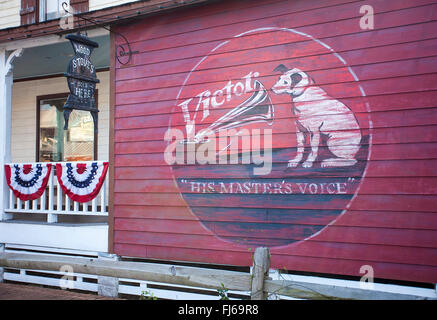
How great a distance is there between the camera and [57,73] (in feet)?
31.6

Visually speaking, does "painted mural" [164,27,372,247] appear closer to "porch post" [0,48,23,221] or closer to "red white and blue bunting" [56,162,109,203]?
"red white and blue bunting" [56,162,109,203]

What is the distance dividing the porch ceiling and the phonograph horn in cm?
292

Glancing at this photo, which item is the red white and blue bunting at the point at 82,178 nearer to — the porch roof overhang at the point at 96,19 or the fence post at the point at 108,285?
the fence post at the point at 108,285

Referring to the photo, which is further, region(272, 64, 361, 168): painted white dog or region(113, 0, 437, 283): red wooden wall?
region(272, 64, 361, 168): painted white dog

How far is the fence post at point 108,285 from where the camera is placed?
6348mm

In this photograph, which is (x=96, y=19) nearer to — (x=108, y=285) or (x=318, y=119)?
(x=318, y=119)

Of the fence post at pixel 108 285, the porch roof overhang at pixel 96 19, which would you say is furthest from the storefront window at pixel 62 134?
the fence post at pixel 108 285

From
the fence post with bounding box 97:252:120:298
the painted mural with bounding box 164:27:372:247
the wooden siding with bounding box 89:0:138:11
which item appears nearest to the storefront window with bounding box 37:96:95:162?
the wooden siding with bounding box 89:0:138:11

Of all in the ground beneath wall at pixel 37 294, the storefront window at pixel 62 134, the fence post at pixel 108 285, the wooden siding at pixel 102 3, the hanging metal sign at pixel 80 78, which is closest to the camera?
the hanging metal sign at pixel 80 78

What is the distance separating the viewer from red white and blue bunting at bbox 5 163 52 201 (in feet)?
23.4

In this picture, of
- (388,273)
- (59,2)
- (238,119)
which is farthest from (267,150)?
(59,2)

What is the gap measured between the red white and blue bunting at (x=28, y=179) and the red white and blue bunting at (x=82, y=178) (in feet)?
1.06

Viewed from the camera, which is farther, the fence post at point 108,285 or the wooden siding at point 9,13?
the wooden siding at point 9,13

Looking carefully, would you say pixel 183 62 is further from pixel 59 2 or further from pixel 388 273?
pixel 388 273
